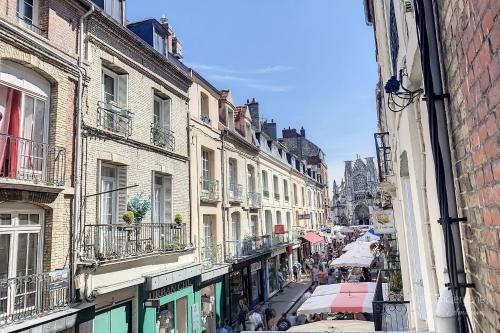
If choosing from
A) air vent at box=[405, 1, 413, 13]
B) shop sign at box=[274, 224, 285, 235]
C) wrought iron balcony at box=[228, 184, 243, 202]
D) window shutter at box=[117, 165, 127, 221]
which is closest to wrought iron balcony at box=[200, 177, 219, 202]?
wrought iron balcony at box=[228, 184, 243, 202]

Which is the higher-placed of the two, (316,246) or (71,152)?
(71,152)

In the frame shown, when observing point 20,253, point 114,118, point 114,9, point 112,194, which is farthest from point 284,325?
point 114,9

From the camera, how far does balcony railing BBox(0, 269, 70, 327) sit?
7465mm

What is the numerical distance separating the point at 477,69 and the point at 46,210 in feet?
29.4

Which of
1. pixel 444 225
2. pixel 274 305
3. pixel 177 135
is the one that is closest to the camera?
pixel 444 225

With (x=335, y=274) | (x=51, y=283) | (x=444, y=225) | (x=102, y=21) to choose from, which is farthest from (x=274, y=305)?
(x=444, y=225)

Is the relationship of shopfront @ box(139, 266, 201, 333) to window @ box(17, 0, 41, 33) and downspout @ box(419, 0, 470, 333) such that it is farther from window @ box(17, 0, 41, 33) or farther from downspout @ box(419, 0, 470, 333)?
downspout @ box(419, 0, 470, 333)

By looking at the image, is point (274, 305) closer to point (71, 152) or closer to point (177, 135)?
point (177, 135)

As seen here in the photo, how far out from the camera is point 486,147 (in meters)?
1.58

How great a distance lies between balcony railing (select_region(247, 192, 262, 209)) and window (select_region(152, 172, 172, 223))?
848cm

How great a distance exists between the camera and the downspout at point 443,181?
1916 millimetres

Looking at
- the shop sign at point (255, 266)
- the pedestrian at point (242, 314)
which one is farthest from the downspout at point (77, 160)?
the shop sign at point (255, 266)

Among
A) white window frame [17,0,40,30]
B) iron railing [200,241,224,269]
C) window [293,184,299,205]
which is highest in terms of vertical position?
white window frame [17,0,40,30]

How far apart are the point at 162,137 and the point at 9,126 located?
5569 mm
